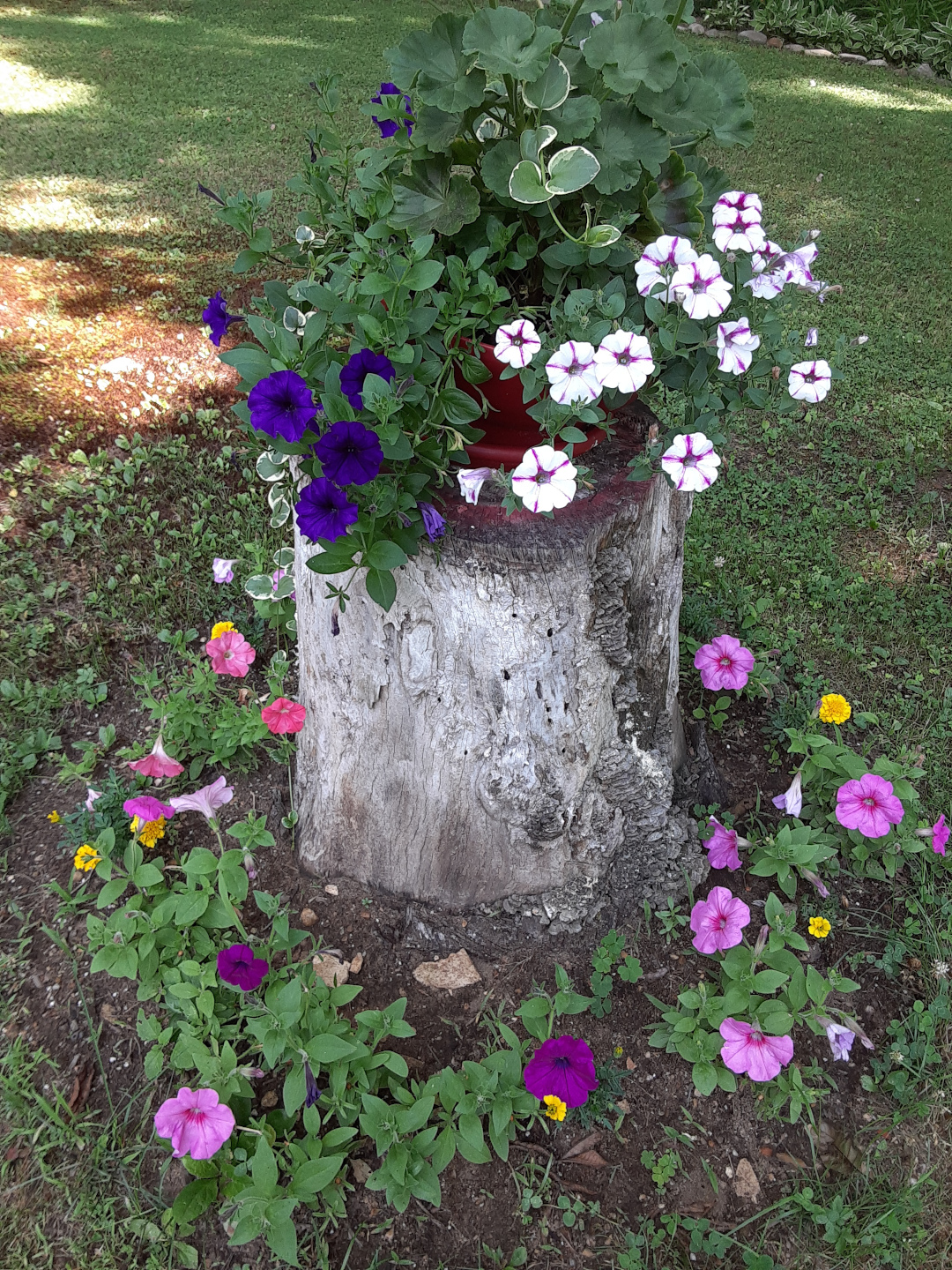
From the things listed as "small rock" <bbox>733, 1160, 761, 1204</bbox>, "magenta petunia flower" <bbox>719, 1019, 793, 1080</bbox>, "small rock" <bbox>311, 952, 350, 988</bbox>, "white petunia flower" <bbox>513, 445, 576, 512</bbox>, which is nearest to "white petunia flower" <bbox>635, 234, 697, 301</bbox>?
"white petunia flower" <bbox>513, 445, 576, 512</bbox>

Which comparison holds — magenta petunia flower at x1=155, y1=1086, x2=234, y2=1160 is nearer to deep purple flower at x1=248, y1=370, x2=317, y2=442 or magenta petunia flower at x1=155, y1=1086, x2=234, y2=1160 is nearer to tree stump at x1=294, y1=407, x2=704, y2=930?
tree stump at x1=294, y1=407, x2=704, y2=930

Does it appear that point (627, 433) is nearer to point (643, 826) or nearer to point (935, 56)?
point (643, 826)

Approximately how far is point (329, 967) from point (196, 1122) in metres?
0.47

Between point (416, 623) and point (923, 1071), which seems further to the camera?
point (923, 1071)

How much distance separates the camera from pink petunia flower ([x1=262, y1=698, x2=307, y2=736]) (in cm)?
199

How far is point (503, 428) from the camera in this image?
173cm

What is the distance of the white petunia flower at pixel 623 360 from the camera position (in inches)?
58.1

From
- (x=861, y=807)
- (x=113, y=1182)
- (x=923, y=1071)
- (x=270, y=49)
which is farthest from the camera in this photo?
(x=270, y=49)

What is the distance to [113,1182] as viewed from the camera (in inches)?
67.7

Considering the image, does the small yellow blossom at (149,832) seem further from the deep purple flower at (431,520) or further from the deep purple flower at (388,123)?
the deep purple flower at (388,123)

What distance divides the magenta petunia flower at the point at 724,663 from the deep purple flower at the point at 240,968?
4.37 ft

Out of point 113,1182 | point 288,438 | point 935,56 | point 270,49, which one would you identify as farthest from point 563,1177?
point 935,56

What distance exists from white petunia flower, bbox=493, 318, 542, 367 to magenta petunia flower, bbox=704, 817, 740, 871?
1.24 metres

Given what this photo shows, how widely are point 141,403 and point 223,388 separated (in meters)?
0.35
